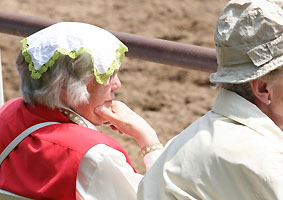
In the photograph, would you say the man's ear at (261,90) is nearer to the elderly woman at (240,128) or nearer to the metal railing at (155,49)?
the elderly woman at (240,128)

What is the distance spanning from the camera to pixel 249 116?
2.52 meters

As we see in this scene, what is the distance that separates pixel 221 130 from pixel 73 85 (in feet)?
1.89

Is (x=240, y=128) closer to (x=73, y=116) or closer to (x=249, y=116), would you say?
(x=249, y=116)

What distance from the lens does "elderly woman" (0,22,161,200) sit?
110 inches

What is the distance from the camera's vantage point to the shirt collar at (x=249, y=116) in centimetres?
252

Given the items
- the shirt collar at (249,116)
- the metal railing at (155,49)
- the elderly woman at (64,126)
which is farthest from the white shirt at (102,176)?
the metal railing at (155,49)

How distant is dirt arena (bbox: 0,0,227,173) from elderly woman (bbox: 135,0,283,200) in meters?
2.75

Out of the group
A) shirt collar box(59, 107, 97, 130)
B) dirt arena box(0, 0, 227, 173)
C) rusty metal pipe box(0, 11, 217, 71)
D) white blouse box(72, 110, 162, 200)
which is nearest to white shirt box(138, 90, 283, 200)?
white blouse box(72, 110, 162, 200)

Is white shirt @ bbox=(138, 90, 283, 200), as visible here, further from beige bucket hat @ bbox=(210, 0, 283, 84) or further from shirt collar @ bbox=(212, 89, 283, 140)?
beige bucket hat @ bbox=(210, 0, 283, 84)

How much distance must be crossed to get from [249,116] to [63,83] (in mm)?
675

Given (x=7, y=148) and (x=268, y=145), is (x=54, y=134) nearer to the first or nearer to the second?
(x=7, y=148)

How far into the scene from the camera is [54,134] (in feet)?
9.34

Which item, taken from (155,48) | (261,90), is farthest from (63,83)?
(261,90)

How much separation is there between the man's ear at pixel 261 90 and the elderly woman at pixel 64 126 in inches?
21.6
